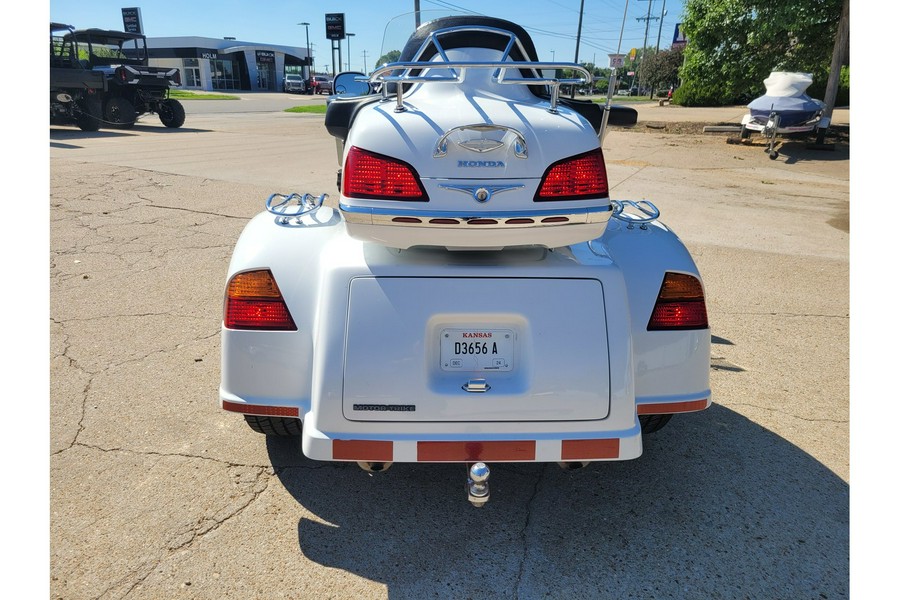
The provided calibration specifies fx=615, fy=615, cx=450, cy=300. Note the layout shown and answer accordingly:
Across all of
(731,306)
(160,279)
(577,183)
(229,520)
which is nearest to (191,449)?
(229,520)

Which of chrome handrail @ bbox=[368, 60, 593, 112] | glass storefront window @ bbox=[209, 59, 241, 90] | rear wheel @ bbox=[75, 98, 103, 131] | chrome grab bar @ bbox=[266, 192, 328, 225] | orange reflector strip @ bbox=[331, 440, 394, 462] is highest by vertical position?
glass storefront window @ bbox=[209, 59, 241, 90]

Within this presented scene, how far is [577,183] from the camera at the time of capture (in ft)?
7.47

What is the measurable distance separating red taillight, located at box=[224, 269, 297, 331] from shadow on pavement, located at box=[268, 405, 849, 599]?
80cm

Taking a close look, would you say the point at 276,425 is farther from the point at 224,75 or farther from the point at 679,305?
the point at 224,75

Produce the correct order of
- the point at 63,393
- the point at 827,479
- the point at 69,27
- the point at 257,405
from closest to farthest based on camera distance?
1. the point at 257,405
2. the point at 827,479
3. the point at 63,393
4. the point at 69,27

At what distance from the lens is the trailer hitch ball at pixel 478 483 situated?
2.17 metres

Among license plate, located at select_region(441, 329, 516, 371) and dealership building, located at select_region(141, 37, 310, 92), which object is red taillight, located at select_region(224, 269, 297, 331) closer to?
license plate, located at select_region(441, 329, 516, 371)

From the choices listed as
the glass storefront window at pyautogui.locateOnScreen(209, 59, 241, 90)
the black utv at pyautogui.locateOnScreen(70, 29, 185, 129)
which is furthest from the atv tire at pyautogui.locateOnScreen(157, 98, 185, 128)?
the glass storefront window at pyautogui.locateOnScreen(209, 59, 241, 90)

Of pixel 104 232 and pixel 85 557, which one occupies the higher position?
pixel 104 232

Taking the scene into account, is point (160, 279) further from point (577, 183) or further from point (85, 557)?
point (577, 183)

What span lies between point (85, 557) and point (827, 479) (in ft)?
10.5

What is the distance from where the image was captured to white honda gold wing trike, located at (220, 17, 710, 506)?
221cm

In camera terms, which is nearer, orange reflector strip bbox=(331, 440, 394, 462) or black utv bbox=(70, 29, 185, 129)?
orange reflector strip bbox=(331, 440, 394, 462)

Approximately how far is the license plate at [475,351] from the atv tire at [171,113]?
2036 centimetres
